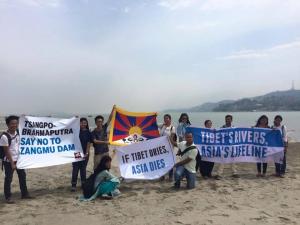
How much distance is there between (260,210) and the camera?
278 inches

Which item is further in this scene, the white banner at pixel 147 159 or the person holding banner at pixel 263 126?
the person holding banner at pixel 263 126

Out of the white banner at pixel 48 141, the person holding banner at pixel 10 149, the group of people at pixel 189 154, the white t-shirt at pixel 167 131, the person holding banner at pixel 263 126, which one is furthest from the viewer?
the person holding banner at pixel 263 126

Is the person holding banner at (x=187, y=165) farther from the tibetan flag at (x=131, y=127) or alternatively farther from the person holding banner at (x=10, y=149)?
the person holding banner at (x=10, y=149)

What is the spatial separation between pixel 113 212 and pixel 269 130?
5365mm

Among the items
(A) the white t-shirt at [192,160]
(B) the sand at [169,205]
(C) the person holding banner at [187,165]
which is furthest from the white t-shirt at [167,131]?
(B) the sand at [169,205]

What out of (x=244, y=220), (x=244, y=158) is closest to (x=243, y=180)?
(x=244, y=158)

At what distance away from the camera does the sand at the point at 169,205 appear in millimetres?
6691

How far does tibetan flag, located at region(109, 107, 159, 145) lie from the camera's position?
31.7ft

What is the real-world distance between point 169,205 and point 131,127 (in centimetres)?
293

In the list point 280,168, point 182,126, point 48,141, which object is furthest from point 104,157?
point 280,168

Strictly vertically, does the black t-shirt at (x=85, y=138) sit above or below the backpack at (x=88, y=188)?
above

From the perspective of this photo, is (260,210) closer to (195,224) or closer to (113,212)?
(195,224)

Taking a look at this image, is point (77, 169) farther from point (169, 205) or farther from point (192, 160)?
point (192, 160)

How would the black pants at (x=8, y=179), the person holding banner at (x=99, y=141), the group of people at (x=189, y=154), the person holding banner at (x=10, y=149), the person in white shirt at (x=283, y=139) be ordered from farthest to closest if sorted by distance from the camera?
the person in white shirt at (x=283, y=139), the group of people at (x=189, y=154), the person holding banner at (x=99, y=141), the black pants at (x=8, y=179), the person holding banner at (x=10, y=149)
